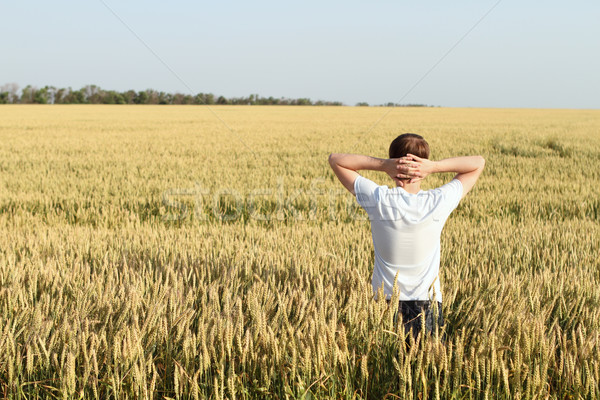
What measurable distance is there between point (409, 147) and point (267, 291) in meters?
1.05

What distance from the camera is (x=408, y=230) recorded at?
6.77 feet

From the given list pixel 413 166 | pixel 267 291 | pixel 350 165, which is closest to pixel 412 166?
pixel 413 166

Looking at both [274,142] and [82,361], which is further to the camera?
[274,142]

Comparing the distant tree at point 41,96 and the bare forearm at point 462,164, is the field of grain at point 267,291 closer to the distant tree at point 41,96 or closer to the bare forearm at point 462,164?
the bare forearm at point 462,164

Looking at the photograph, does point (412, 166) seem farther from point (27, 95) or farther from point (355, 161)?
point (27, 95)

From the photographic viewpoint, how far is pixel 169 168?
10.7 meters

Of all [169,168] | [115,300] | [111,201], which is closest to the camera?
[115,300]

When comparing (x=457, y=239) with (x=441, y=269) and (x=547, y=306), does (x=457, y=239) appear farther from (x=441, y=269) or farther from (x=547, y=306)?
(x=547, y=306)

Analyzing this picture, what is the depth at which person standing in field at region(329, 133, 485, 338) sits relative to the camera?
2.02 meters

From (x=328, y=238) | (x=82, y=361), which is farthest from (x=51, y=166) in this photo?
(x=82, y=361)

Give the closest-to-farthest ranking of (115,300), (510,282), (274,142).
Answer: (115,300) → (510,282) → (274,142)

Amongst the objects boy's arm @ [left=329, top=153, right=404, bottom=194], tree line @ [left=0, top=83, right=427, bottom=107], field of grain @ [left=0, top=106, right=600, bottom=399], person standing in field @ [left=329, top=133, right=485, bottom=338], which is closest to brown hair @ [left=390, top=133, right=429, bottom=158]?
person standing in field @ [left=329, top=133, right=485, bottom=338]

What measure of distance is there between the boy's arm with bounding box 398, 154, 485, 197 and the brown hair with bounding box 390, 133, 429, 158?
38 millimetres

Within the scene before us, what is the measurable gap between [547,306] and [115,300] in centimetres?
234
